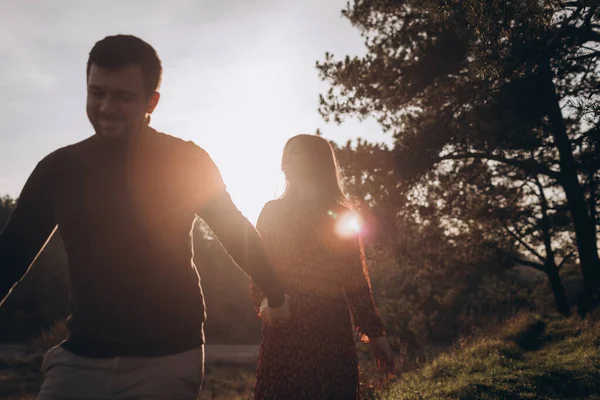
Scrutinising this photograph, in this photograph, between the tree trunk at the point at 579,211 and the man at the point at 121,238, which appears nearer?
the man at the point at 121,238

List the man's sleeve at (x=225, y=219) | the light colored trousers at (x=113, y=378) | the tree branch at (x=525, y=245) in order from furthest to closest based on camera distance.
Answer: the tree branch at (x=525, y=245) < the man's sleeve at (x=225, y=219) < the light colored trousers at (x=113, y=378)

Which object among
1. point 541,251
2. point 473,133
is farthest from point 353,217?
point 541,251

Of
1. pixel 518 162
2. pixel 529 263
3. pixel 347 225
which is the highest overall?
pixel 518 162

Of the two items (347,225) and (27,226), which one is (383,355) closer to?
(347,225)

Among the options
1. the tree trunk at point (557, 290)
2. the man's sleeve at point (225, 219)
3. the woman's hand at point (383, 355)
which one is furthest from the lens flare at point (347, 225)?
the tree trunk at point (557, 290)

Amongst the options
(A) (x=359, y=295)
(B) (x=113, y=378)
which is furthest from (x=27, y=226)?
(A) (x=359, y=295)

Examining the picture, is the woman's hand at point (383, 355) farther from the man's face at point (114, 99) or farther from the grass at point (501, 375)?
the grass at point (501, 375)

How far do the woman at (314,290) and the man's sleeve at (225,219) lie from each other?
3.22 ft

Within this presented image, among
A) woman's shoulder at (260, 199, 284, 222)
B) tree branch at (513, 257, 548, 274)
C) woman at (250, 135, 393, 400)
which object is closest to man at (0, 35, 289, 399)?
woman at (250, 135, 393, 400)

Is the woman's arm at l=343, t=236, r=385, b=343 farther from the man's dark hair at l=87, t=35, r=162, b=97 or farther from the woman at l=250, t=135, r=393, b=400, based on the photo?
the man's dark hair at l=87, t=35, r=162, b=97

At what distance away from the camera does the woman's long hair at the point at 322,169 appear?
3.19 m

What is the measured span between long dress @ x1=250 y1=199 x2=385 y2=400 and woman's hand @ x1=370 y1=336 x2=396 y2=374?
0.04 m

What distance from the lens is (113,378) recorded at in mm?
1672

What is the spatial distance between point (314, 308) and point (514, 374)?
650cm
